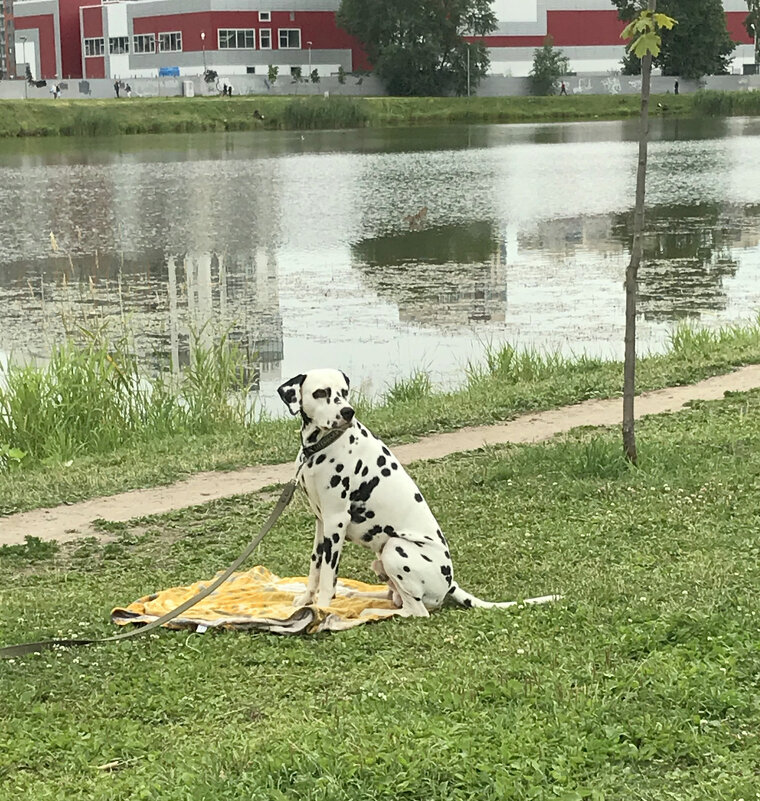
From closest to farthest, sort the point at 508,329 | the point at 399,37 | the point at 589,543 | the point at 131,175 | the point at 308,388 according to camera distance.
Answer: the point at 308,388 < the point at 589,543 < the point at 508,329 < the point at 131,175 < the point at 399,37

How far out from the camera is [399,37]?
326 feet

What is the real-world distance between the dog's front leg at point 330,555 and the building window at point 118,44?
377 feet

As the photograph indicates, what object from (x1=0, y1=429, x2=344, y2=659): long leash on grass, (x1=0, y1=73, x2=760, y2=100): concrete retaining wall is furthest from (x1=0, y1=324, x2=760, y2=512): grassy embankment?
(x1=0, y1=73, x2=760, y2=100): concrete retaining wall

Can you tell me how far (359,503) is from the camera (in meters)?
6.65

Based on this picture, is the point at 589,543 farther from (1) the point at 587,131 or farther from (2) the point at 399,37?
(2) the point at 399,37

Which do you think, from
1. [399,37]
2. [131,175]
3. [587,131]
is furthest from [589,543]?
[399,37]

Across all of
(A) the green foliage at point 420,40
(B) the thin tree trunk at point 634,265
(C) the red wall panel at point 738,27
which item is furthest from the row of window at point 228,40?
(B) the thin tree trunk at point 634,265

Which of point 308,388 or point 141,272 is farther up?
point 308,388

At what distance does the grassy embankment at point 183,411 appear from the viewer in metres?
11.2

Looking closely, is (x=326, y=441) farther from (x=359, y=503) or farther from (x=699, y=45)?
(x=699, y=45)

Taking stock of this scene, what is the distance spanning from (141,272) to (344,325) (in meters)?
6.59

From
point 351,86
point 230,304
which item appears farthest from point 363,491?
point 351,86

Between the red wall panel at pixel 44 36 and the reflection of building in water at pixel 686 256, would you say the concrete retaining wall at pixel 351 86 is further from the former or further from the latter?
the reflection of building in water at pixel 686 256

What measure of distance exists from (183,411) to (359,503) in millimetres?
7117
